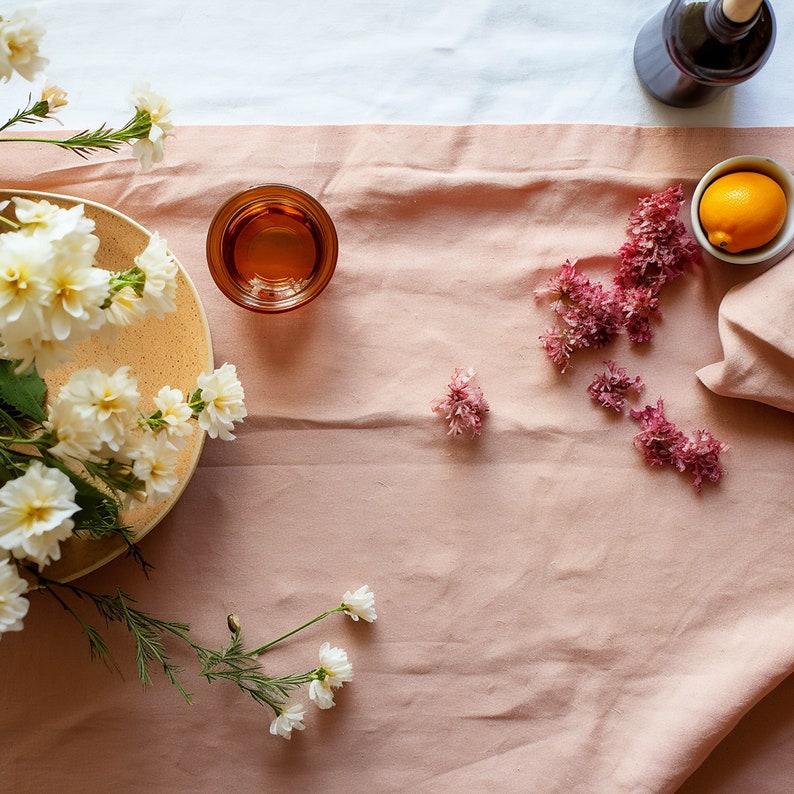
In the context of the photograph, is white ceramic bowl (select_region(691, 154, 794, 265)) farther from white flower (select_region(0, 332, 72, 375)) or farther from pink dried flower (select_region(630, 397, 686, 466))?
white flower (select_region(0, 332, 72, 375))

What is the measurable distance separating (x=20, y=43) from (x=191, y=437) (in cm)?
38

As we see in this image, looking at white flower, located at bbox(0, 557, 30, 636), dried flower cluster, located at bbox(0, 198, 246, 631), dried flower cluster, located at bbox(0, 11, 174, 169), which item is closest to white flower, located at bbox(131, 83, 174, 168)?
dried flower cluster, located at bbox(0, 11, 174, 169)

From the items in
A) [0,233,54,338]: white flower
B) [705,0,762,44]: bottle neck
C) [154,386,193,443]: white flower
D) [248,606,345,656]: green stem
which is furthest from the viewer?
[248,606,345,656]: green stem

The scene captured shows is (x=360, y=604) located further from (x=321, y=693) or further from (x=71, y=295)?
(x=71, y=295)

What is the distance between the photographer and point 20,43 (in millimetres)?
515

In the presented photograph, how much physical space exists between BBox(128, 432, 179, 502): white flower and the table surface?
1.54ft

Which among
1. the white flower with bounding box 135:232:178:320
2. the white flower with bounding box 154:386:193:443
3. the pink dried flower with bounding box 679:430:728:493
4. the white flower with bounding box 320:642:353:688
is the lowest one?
the white flower with bounding box 320:642:353:688

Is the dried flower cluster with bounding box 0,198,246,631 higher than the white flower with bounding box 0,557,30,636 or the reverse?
higher

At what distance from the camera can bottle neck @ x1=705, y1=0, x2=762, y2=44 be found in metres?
0.71

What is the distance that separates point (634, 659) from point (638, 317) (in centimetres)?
38

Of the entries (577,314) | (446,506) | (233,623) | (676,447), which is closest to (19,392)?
(233,623)

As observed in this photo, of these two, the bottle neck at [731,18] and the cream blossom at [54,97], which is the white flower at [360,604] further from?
the bottle neck at [731,18]

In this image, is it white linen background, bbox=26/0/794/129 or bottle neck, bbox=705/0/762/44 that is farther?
white linen background, bbox=26/0/794/129

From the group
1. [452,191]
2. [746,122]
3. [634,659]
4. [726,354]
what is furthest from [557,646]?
[746,122]
